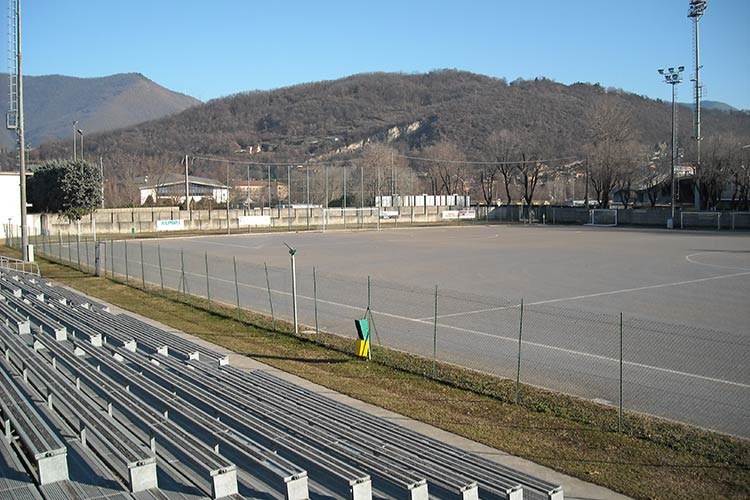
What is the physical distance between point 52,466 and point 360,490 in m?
2.80

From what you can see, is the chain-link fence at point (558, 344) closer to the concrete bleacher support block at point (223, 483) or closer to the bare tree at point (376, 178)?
the concrete bleacher support block at point (223, 483)

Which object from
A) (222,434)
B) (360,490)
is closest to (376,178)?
(222,434)

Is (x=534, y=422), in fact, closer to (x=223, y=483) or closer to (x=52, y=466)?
(x=223, y=483)

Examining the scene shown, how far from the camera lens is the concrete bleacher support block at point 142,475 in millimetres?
6195

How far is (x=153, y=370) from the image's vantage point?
435 inches

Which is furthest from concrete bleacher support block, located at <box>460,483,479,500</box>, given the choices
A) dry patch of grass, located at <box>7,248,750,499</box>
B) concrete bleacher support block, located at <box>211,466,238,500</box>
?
dry patch of grass, located at <box>7,248,750,499</box>

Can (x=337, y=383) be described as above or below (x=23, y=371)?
below

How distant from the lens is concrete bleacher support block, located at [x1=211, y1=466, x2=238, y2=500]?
6.16 metres

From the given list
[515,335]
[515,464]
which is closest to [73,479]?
[515,464]

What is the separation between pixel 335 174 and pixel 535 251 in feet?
285

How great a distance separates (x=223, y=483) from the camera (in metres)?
6.20

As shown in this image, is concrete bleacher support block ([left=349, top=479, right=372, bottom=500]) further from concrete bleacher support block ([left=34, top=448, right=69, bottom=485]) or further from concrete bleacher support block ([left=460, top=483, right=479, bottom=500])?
concrete bleacher support block ([left=34, top=448, right=69, bottom=485])

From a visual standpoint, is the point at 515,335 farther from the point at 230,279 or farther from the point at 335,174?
the point at 335,174

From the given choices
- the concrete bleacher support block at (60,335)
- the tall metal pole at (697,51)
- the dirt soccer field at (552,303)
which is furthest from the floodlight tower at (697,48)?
the concrete bleacher support block at (60,335)
